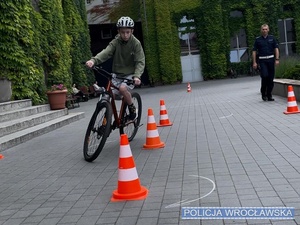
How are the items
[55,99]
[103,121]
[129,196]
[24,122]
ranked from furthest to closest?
[55,99]
[24,122]
[103,121]
[129,196]

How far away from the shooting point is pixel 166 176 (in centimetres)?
493

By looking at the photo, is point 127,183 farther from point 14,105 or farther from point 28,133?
point 14,105

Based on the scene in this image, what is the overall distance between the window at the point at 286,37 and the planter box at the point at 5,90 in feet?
100

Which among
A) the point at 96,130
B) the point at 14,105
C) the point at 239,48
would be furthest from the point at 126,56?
the point at 239,48

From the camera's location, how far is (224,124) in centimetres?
876

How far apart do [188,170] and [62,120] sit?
715cm

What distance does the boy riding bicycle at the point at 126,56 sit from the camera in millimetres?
6523

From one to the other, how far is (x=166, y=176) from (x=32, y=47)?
1005cm

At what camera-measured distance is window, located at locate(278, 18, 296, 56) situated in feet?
123

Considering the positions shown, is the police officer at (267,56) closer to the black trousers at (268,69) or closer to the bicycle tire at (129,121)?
the black trousers at (268,69)

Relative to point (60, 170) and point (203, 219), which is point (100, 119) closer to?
point (60, 170)

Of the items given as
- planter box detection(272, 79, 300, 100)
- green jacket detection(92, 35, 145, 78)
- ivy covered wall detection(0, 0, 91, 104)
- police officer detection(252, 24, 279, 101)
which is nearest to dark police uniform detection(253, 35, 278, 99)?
police officer detection(252, 24, 279, 101)

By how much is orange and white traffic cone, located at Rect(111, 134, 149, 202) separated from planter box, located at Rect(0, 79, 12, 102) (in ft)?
28.2

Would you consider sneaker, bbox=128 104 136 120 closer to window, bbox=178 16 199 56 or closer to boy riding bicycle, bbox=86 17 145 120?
boy riding bicycle, bbox=86 17 145 120
